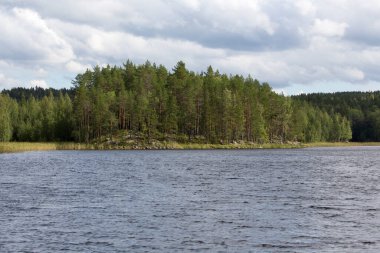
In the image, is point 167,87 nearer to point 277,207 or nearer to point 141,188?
point 141,188

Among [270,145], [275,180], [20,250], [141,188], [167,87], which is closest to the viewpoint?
[20,250]

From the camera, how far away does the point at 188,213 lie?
123 feet

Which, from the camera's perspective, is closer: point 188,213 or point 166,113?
point 188,213

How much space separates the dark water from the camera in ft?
92.0

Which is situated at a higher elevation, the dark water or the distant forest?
the distant forest

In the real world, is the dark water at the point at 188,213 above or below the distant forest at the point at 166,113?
below

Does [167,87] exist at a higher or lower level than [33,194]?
higher

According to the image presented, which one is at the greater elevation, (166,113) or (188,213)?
(166,113)

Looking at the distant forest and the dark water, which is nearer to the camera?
the dark water

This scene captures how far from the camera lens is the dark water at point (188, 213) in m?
28.0

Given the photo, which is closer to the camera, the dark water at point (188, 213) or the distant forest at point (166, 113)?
the dark water at point (188, 213)

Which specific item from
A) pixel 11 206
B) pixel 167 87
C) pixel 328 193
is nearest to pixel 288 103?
pixel 167 87

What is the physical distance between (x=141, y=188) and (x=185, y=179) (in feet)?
34.7

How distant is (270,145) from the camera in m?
173
